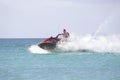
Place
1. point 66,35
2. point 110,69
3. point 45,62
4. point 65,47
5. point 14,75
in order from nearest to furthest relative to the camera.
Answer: point 14,75
point 110,69
point 45,62
point 66,35
point 65,47

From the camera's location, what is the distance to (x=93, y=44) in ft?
160

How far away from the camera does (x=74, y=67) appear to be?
3356 cm

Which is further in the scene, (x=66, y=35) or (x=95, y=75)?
(x=66, y=35)

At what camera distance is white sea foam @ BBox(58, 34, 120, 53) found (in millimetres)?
47194

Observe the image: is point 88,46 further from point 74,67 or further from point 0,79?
point 0,79

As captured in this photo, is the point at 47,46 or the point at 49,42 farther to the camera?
the point at 47,46

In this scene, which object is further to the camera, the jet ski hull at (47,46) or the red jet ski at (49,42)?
the jet ski hull at (47,46)

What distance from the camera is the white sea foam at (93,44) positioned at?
1858 inches

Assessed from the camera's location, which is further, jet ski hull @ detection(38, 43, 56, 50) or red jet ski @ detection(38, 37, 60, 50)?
jet ski hull @ detection(38, 43, 56, 50)

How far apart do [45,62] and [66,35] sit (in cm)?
655

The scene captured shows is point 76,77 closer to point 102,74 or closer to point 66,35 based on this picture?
point 102,74

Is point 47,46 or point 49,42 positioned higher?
point 49,42


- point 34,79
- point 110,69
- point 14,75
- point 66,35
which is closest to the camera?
point 34,79

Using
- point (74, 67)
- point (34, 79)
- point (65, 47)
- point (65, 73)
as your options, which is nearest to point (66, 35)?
point (65, 47)
